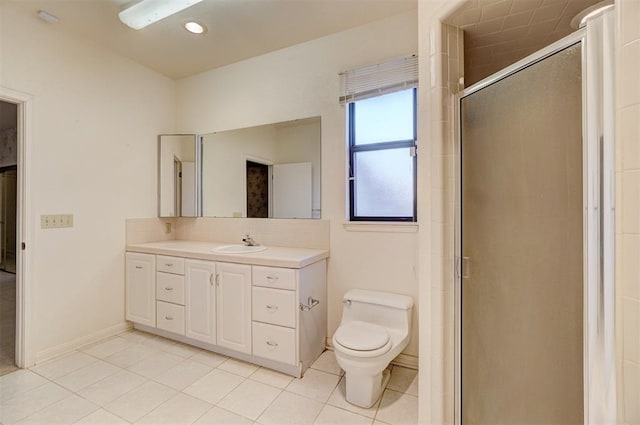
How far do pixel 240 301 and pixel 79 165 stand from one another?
70.2 inches

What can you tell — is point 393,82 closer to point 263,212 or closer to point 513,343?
point 263,212

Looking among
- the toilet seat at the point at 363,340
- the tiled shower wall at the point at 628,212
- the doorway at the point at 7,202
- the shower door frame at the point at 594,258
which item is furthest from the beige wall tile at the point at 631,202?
the doorway at the point at 7,202

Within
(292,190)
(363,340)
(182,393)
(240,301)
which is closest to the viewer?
(363,340)

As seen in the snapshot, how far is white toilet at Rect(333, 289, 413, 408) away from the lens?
1573mm

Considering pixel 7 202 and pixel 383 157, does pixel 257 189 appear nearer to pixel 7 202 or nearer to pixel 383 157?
pixel 383 157

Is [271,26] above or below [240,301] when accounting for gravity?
above

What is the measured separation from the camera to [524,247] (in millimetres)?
1083

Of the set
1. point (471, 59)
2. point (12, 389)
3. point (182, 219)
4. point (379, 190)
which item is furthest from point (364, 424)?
point (182, 219)

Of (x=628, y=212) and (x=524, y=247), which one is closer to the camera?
(x=628, y=212)

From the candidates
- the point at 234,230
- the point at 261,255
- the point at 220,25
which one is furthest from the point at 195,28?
the point at 261,255

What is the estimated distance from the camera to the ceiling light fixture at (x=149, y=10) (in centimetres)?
177

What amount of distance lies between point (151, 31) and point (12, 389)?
2.70 meters

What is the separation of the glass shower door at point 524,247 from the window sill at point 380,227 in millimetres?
728

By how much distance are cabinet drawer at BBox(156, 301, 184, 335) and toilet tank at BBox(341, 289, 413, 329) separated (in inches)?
54.1
